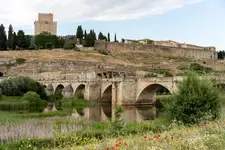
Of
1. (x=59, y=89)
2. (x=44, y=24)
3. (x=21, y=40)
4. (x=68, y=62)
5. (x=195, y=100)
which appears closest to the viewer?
(x=195, y=100)

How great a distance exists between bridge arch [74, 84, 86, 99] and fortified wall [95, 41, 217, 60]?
29.9 m

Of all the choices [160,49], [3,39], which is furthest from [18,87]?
[160,49]

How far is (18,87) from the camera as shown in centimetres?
3397

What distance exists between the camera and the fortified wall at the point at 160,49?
232 feet

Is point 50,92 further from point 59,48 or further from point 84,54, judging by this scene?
point 59,48

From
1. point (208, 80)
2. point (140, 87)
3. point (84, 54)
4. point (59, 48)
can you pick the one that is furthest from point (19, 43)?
point (208, 80)

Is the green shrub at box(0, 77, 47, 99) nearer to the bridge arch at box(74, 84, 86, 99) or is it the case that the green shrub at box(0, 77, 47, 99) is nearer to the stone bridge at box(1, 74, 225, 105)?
the bridge arch at box(74, 84, 86, 99)

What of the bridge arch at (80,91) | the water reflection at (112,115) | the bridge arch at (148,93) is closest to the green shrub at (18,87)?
the bridge arch at (80,91)

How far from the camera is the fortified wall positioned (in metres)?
70.8

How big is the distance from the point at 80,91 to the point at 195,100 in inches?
1051

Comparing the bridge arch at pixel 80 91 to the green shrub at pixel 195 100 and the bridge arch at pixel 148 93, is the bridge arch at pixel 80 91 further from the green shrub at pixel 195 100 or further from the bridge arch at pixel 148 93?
the green shrub at pixel 195 100

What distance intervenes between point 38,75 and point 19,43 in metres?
16.4

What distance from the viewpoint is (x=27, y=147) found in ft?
32.3

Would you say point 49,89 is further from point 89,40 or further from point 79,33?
point 79,33
